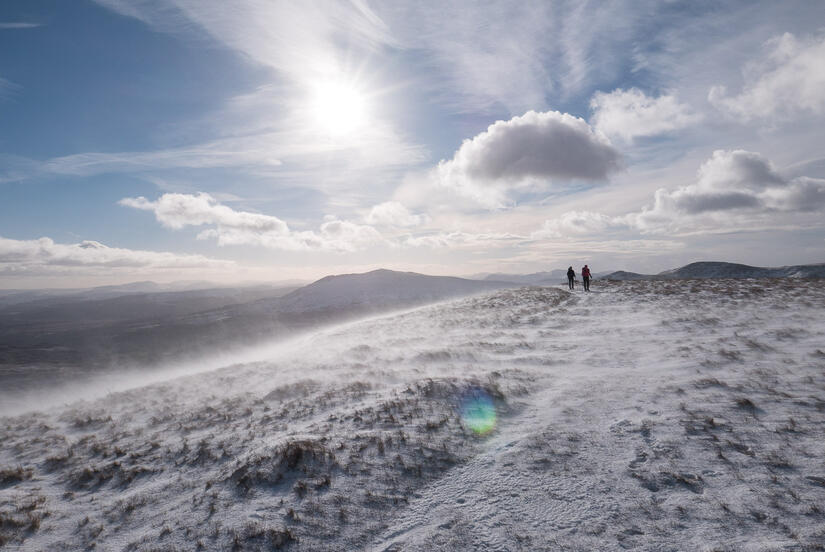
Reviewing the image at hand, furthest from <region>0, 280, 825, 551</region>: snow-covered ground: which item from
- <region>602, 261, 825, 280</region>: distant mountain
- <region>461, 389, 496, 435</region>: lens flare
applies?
<region>602, 261, 825, 280</region>: distant mountain

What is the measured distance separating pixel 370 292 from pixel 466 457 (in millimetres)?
100061

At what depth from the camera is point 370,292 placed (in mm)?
107375

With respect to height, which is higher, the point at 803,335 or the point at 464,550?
the point at 803,335

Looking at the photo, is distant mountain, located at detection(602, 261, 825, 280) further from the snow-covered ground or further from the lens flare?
the lens flare

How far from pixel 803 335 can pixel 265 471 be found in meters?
20.8

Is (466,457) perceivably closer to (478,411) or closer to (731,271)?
(478,411)

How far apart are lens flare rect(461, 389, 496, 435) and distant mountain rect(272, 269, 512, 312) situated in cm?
6894

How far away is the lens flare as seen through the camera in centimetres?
974

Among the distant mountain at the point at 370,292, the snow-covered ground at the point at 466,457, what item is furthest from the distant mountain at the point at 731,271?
the snow-covered ground at the point at 466,457

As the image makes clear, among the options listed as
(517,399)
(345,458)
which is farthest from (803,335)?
(345,458)

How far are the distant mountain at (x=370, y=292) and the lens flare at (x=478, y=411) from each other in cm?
6894

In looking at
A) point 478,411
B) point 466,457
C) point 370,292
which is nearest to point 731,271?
point 370,292

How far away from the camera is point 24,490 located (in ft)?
29.2

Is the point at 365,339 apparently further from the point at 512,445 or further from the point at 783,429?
the point at 783,429
